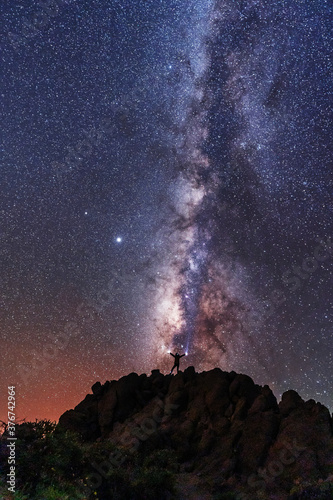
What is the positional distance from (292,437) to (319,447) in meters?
2.54

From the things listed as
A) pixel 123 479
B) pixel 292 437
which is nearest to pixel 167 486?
pixel 123 479

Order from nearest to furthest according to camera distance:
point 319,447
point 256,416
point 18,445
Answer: point 18,445
point 319,447
point 256,416

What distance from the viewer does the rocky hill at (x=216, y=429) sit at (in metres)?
28.2

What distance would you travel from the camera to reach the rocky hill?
28234 mm

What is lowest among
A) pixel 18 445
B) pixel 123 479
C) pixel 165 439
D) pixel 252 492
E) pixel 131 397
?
pixel 252 492

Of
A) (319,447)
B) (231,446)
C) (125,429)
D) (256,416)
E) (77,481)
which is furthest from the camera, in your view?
(125,429)

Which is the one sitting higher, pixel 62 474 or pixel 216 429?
pixel 216 429

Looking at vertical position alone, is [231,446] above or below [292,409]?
below

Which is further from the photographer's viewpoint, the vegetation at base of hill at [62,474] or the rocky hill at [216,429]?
the rocky hill at [216,429]

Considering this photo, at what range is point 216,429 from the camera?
36.1m

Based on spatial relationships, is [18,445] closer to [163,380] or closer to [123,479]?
[123,479]

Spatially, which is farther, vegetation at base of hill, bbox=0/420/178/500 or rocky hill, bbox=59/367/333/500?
rocky hill, bbox=59/367/333/500

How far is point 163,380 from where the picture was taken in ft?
155

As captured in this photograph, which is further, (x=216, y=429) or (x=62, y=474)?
(x=216, y=429)
